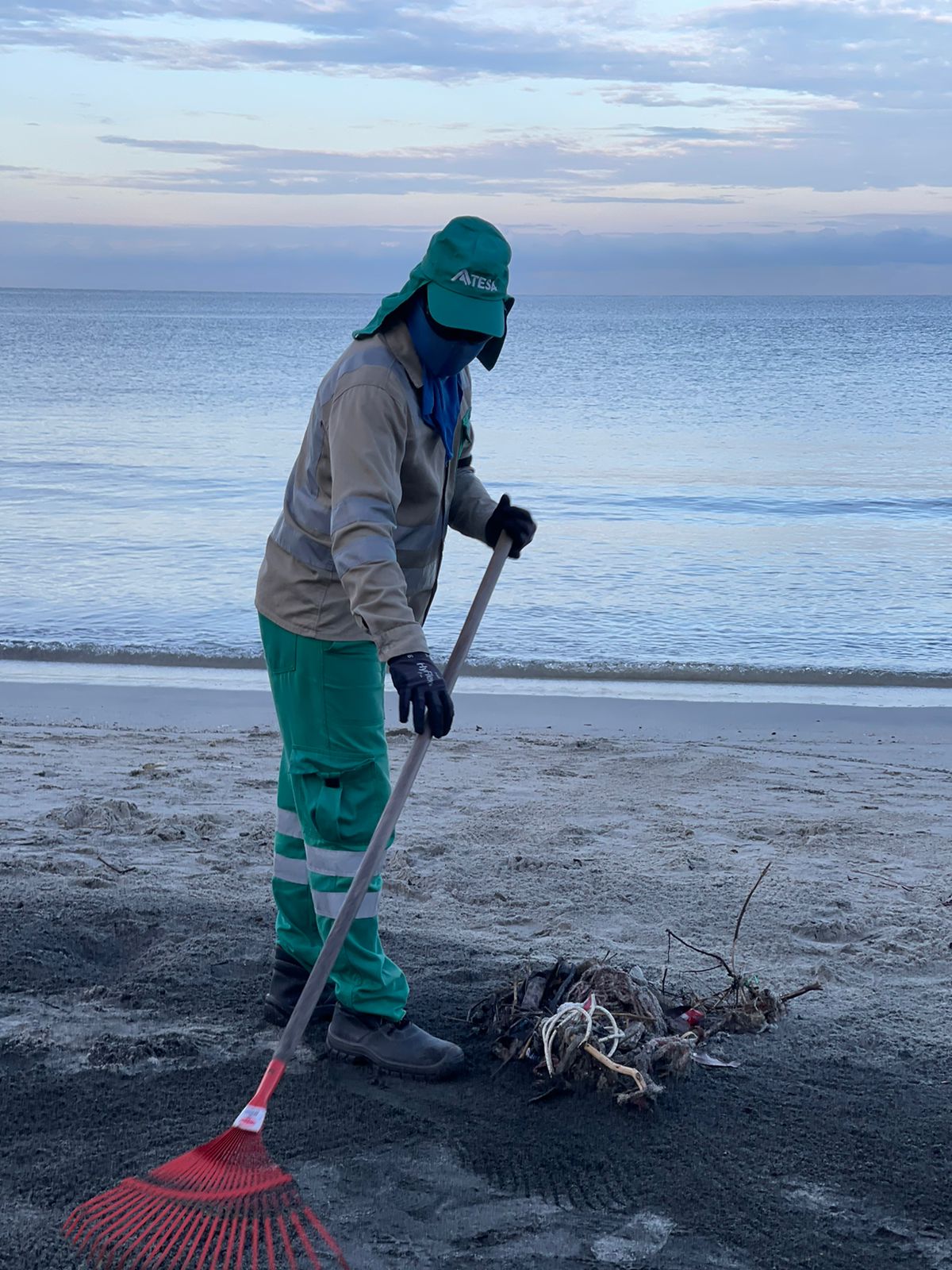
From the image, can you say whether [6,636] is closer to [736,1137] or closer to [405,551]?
[405,551]

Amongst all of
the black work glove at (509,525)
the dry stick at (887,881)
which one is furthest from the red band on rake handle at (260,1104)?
the dry stick at (887,881)

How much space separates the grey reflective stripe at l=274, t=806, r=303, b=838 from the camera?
10.4ft

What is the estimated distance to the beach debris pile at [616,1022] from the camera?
3.01 metres

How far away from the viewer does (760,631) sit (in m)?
9.22

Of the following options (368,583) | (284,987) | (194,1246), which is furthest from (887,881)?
(194,1246)

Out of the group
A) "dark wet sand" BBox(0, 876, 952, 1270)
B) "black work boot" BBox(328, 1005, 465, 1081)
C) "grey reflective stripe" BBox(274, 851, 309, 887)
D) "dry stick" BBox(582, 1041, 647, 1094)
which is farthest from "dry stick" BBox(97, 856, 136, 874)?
"dry stick" BBox(582, 1041, 647, 1094)

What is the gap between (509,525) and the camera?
3.21 m

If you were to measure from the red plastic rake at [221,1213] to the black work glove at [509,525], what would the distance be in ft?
2.25

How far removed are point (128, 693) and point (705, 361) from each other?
2006 inches

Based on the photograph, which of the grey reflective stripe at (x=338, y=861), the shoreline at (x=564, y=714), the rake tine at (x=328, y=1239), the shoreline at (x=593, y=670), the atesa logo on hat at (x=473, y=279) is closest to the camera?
the rake tine at (x=328, y=1239)

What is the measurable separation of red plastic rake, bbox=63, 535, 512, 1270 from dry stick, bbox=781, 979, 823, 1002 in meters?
1.32

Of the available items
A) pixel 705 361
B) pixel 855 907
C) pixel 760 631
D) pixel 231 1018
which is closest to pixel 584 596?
pixel 760 631

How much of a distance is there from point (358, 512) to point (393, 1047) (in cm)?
131

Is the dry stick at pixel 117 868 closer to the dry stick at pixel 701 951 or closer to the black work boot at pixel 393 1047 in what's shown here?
the black work boot at pixel 393 1047
